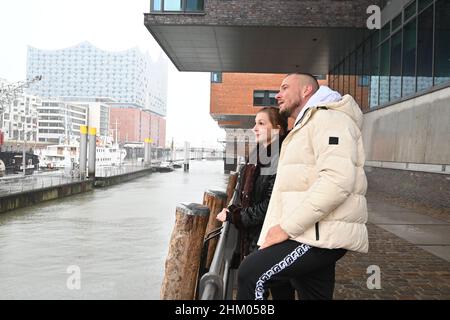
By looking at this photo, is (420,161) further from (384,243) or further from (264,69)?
(264,69)

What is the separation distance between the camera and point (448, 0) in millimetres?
13766

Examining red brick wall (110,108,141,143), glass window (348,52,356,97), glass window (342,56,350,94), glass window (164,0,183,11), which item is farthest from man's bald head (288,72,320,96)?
red brick wall (110,108,141,143)

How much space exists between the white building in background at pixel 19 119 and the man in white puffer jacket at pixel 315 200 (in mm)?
109533

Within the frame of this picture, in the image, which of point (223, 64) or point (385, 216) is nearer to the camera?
point (385, 216)

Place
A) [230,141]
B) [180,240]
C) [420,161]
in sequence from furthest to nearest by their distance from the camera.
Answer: [230,141] → [420,161] → [180,240]

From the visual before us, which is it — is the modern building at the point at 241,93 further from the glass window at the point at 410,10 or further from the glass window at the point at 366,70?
the glass window at the point at 410,10

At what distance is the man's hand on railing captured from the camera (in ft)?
7.95

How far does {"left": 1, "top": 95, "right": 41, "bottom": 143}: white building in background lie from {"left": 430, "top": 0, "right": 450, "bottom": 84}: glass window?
101741 millimetres

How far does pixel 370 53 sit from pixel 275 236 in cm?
2109

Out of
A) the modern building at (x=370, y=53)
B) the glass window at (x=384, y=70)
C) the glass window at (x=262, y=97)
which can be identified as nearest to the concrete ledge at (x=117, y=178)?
the modern building at (x=370, y=53)

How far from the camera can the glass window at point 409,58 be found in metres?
15.9
